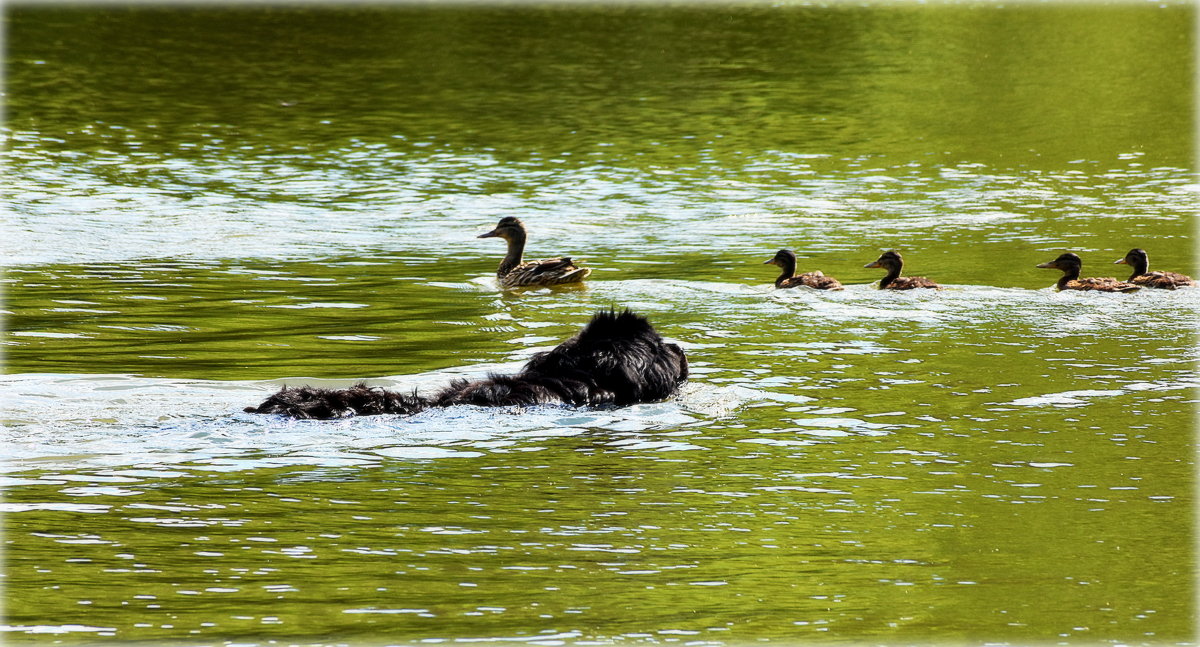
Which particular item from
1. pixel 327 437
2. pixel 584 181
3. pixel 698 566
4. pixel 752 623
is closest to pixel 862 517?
pixel 698 566

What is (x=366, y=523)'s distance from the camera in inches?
277

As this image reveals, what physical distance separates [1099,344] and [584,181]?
32.7 feet

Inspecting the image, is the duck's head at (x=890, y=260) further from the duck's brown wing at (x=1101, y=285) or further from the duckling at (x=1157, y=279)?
the duckling at (x=1157, y=279)

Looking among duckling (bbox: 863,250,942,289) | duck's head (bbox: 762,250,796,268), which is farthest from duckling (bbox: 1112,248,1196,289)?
duck's head (bbox: 762,250,796,268)

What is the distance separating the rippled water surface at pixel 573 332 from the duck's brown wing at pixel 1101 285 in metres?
0.22

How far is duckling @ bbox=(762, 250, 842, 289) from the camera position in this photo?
13.6m

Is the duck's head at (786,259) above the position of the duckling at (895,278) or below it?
above

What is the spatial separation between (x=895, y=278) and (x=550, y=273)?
2.96m

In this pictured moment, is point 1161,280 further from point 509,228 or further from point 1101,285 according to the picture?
point 509,228

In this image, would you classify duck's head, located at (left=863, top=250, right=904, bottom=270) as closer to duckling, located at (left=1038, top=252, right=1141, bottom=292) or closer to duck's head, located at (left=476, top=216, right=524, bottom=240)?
duckling, located at (left=1038, top=252, right=1141, bottom=292)

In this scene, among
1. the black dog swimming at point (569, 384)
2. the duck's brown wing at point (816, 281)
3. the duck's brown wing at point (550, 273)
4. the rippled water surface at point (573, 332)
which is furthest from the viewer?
the duck's brown wing at point (550, 273)

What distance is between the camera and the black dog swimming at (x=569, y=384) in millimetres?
8859

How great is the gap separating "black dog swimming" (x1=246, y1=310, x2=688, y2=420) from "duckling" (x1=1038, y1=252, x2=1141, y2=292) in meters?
4.69

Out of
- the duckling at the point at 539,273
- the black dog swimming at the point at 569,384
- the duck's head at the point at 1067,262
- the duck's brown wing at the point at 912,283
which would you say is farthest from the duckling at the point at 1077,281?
the black dog swimming at the point at 569,384
